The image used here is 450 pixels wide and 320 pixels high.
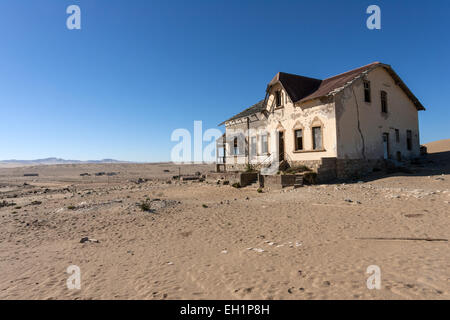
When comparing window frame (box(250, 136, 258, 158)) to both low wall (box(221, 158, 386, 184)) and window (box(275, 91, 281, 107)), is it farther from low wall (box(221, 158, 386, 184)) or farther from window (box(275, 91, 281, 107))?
low wall (box(221, 158, 386, 184))

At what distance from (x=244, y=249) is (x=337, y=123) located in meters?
12.8

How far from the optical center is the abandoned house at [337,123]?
1712cm

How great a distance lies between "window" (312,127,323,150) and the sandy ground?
231 inches

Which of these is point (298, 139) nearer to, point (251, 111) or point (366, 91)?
point (366, 91)

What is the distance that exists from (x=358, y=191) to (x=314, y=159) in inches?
208

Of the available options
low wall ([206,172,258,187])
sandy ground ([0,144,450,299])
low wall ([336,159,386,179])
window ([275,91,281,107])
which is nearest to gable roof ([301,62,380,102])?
window ([275,91,281,107])

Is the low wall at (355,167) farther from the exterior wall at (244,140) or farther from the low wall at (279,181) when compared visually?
the exterior wall at (244,140)

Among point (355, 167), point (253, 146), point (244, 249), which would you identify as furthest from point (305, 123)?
point (244, 249)

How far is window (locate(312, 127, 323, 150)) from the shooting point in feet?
58.6

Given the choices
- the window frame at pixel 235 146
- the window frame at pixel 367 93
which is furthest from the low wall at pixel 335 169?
the window frame at pixel 235 146

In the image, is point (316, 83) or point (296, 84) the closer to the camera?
point (296, 84)

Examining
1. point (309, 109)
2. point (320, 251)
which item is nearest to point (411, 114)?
point (309, 109)

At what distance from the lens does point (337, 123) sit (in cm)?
1669

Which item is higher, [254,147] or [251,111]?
[251,111]
